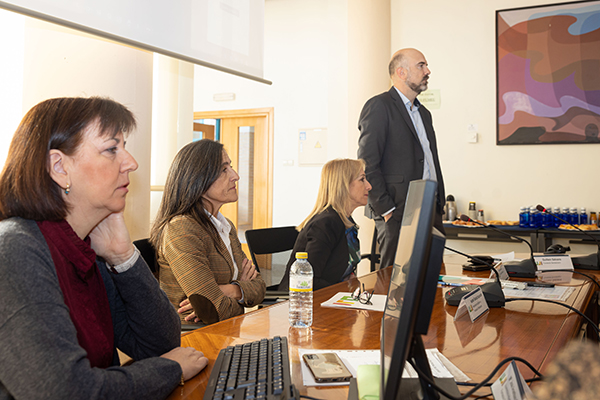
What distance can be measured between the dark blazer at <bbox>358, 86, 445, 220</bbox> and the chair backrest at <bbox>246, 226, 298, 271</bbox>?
61 centimetres

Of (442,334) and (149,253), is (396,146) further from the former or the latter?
(442,334)

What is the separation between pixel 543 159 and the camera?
15.2ft

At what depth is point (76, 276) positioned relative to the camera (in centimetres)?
90

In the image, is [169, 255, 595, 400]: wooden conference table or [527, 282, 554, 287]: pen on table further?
[527, 282, 554, 287]: pen on table

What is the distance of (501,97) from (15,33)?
430 centimetres

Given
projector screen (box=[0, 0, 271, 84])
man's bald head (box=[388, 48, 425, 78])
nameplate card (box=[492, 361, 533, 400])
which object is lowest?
nameplate card (box=[492, 361, 533, 400])

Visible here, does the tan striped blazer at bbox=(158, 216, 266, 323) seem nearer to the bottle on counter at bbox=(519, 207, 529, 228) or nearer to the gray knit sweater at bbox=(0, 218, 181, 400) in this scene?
the gray knit sweater at bbox=(0, 218, 181, 400)

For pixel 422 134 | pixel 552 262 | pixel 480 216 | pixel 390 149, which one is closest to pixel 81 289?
pixel 552 262

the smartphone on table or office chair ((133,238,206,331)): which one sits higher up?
office chair ((133,238,206,331))

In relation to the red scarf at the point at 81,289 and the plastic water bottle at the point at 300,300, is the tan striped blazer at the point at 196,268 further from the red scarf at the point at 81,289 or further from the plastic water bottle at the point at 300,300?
the red scarf at the point at 81,289

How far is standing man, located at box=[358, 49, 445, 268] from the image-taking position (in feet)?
9.49

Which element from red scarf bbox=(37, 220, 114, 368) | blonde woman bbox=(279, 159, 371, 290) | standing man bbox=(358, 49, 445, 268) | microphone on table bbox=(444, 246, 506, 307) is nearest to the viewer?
red scarf bbox=(37, 220, 114, 368)

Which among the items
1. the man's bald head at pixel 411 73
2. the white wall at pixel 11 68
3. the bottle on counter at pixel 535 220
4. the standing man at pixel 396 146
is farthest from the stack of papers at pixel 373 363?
the bottle on counter at pixel 535 220

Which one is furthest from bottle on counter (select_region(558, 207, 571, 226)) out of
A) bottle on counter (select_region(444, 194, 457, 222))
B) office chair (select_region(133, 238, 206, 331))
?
office chair (select_region(133, 238, 206, 331))
